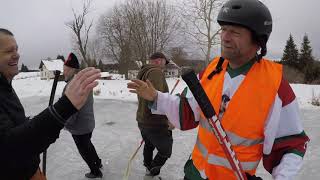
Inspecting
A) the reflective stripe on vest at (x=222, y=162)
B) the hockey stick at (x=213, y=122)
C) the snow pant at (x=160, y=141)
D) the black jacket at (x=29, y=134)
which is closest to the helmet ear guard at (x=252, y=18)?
the hockey stick at (x=213, y=122)

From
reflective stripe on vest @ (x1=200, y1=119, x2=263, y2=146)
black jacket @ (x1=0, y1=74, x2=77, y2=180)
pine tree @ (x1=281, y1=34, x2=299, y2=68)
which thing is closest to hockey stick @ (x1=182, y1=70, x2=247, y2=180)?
reflective stripe on vest @ (x1=200, y1=119, x2=263, y2=146)

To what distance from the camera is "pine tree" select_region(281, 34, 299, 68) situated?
37.8 meters

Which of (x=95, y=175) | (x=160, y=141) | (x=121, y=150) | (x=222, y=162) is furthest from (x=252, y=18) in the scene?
(x=121, y=150)

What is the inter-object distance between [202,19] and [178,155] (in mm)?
18879

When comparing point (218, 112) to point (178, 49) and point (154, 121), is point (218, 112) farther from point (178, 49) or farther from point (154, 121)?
point (178, 49)

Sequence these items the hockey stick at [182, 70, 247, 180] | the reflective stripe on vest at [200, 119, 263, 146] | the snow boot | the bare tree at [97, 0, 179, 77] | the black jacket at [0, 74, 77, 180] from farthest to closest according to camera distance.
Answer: the bare tree at [97, 0, 179, 77] < the snow boot < the reflective stripe on vest at [200, 119, 263, 146] < the hockey stick at [182, 70, 247, 180] < the black jacket at [0, 74, 77, 180]

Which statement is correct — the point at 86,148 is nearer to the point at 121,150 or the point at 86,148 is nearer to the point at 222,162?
the point at 121,150

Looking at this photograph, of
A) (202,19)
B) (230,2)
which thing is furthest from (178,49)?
(230,2)

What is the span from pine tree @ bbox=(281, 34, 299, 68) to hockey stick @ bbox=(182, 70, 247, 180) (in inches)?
1500

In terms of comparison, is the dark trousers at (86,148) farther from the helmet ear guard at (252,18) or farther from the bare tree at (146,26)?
the bare tree at (146,26)

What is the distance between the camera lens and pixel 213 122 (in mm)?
1829

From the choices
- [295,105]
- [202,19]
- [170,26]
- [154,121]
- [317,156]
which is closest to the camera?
[295,105]

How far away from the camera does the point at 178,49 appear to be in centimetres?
2823

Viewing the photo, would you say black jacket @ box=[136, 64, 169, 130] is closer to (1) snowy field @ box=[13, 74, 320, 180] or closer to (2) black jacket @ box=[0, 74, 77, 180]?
(1) snowy field @ box=[13, 74, 320, 180]
